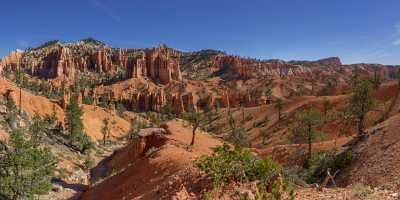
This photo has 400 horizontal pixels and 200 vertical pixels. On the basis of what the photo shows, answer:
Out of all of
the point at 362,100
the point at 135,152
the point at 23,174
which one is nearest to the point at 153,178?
the point at 23,174

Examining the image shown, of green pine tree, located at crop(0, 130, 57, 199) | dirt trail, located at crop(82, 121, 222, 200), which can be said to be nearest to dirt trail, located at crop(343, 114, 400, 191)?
dirt trail, located at crop(82, 121, 222, 200)

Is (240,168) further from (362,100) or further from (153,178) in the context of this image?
(362,100)

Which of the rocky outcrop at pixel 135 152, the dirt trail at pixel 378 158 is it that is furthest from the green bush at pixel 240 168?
the rocky outcrop at pixel 135 152

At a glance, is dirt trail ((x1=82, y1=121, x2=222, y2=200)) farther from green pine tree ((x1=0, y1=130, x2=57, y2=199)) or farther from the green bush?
green pine tree ((x1=0, y1=130, x2=57, y2=199))

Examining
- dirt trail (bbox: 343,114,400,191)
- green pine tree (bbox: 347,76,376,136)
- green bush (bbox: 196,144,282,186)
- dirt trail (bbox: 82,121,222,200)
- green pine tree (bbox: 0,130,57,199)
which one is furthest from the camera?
green pine tree (bbox: 347,76,376,136)

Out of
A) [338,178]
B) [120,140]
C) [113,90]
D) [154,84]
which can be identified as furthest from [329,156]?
[154,84]

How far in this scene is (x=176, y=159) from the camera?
21.5m

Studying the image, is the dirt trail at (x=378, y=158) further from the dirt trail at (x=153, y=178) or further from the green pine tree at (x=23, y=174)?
the green pine tree at (x=23, y=174)

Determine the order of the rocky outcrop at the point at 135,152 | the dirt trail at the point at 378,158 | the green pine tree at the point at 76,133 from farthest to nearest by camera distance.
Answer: the green pine tree at the point at 76,133
the rocky outcrop at the point at 135,152
the dirt trail at the point at 378,158

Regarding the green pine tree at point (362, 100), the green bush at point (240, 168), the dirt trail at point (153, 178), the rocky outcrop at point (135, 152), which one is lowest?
the rocky outcrop at point (135, 152)

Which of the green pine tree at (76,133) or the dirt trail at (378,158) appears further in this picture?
the green pine tree at (76,133)

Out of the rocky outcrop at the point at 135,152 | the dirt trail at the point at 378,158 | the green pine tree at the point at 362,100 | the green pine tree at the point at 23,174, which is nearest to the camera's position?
the dirt trail at the point at 378,158

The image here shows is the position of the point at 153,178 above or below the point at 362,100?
below

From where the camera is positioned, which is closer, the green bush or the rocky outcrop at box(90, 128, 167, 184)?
the green bush
